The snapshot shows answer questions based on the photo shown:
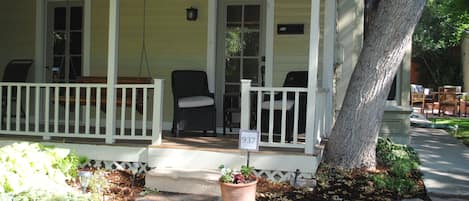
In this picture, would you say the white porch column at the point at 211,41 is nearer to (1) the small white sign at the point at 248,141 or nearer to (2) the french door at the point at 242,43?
(2) the french door at the point at 242,43

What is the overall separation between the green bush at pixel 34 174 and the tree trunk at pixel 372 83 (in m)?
2.76

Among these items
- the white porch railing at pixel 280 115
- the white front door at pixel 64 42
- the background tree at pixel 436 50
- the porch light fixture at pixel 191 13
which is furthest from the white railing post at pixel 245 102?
the background tree at pixel 436 50

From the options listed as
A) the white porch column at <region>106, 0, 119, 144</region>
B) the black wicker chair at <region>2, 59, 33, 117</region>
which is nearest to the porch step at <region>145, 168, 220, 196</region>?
the white porch column at <region>106, 0, 119, 144</region>

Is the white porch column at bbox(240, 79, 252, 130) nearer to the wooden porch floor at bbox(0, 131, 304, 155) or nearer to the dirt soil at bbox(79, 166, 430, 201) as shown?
the wooden porch floor at bbox(0, 131, 304, 155)

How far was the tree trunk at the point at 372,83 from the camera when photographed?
4961 millimetres

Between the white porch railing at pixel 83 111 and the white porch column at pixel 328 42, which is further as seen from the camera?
the white porch column at pixel 328 42

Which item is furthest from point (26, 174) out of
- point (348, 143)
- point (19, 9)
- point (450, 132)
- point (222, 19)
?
point (450, 132)

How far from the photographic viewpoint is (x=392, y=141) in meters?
7.11

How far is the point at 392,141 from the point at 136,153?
148 inches

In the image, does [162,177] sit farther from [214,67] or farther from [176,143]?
[214,67]

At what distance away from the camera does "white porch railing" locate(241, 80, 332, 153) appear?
15.9 ft

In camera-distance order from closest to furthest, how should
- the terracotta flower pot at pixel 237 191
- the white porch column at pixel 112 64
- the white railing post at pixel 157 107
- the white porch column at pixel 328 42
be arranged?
the terracotta flower pot at pixel 237 191 < the white railing post at pixel 157 107 < the white porch column at pixel 112 64 < the white porch column at pixel 328 42

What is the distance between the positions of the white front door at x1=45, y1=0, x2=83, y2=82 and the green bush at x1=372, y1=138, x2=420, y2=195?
14.1ft

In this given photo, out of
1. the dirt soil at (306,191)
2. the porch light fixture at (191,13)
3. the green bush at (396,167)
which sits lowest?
the dirt soil at (306,191)
